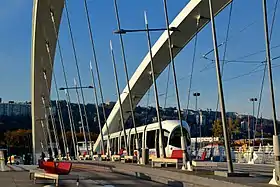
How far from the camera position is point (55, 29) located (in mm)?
46656

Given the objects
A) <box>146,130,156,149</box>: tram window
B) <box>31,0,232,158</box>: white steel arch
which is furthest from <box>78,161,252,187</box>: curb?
<box>31,0,232,158</box>: white steel arch

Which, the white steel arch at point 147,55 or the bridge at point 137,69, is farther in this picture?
the white steel arch at point 147,55

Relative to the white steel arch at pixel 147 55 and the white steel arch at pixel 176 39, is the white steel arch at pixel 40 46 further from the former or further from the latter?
the white steel arch at pixel 176 39

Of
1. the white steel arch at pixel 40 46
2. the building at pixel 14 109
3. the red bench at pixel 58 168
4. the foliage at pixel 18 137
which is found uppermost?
the building at pixel 14 109

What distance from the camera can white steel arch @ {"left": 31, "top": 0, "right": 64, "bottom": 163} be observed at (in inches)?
1666

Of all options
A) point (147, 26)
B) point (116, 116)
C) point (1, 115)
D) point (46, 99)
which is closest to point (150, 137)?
point (147, 26)

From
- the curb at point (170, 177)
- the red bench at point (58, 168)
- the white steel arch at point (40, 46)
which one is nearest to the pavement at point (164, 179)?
the curb at point (170, 177)

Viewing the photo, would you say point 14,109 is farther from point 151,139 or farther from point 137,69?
point 151,139

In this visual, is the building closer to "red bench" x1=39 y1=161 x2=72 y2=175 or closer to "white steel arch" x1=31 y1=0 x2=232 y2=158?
"white steel arch" x1=31 y1=0 x2=232 y2=158

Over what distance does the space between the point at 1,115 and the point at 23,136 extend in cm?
3079

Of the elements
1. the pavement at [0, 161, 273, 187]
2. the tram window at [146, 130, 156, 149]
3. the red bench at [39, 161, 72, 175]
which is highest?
the tram window at [146, 130, 156, 149]

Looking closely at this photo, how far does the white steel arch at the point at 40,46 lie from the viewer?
139ft

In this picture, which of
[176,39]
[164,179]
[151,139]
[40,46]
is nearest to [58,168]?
[164,179]

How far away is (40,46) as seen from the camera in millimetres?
51406
